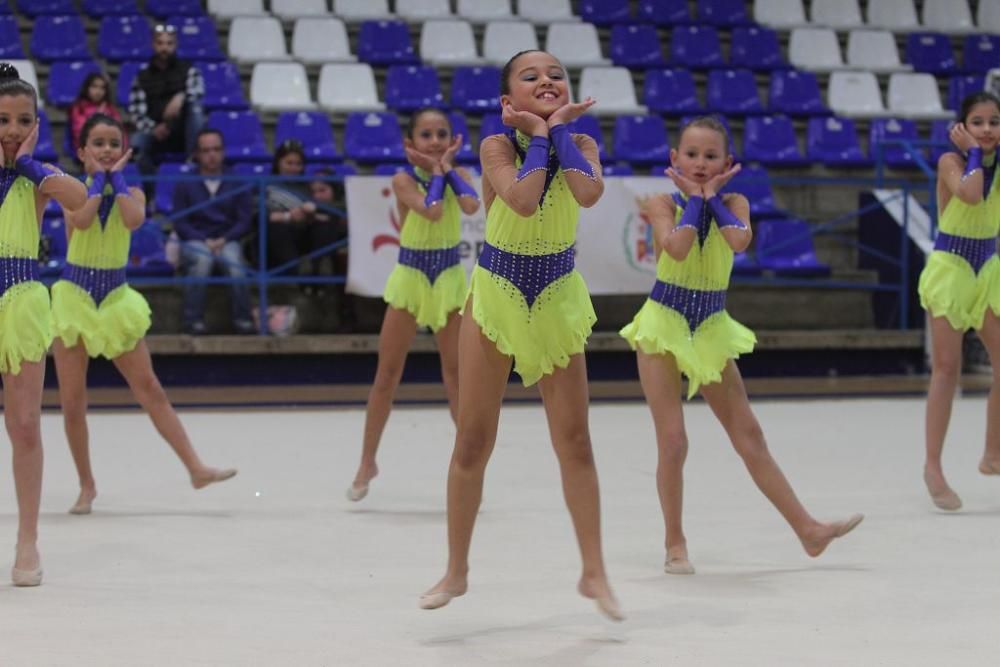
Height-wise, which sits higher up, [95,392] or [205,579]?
[205,579]

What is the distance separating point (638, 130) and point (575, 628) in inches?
323

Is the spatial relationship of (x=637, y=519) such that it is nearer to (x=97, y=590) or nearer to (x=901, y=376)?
(x=97, y=590)

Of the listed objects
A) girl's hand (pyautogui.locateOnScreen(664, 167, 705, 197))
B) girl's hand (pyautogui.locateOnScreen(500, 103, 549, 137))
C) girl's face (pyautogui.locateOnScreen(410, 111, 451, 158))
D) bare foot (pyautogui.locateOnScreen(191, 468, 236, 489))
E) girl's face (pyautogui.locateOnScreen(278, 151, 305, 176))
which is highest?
girl's hand (pyautogui.locateOnScreen(500, 103, 549, 137))

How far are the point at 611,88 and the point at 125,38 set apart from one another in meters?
4.04

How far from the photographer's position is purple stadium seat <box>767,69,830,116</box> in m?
12.2

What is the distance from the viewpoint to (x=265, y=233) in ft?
31.0

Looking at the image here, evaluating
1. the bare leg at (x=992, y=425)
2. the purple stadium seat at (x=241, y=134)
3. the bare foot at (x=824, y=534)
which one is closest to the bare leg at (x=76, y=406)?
the bare foot at (x=824, y=534)

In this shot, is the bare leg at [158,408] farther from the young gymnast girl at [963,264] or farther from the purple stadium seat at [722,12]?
the purple stadium seat at [722,12]

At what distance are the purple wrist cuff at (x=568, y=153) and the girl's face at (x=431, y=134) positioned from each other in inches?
83.3

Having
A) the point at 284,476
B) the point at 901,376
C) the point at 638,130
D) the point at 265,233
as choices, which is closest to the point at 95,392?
the point at 265,233

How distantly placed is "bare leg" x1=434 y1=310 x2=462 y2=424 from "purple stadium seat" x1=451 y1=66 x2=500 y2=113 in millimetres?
6085

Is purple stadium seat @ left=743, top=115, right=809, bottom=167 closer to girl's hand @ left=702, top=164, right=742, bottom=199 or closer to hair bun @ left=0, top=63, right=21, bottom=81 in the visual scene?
girl's hand @ left=702, top=164, right=742, bottom=199

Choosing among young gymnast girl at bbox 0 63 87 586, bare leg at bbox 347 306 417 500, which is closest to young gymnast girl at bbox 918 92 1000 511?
bare leg at bbox 347 306 417 500

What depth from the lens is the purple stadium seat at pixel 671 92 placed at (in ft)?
39.3
